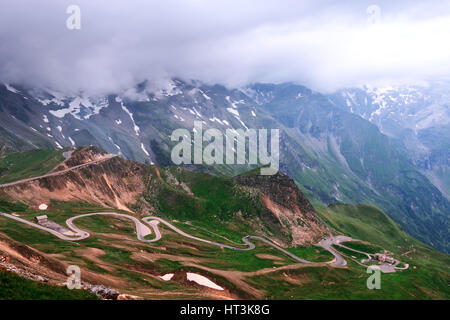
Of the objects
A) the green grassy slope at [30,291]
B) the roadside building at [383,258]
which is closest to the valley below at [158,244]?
the green grassy slope at [30,291]

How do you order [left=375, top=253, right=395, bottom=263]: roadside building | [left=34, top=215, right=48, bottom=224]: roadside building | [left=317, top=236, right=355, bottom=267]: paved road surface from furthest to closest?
[left=375, top=253, right=395, bottom=263]: roadside building
[left=317, top=236, right=355, bottom=267]: paved road surface
[left=34, top=215, right=48, bottom=224]: roadside building

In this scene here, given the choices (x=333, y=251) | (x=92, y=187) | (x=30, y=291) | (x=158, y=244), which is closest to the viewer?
(x=30, y=291)

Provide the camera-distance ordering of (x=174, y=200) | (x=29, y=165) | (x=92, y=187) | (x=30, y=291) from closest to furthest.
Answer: (x=30, y=291) < (x=92, y=187) < (x=29, y=165) < (x=174, y=200)

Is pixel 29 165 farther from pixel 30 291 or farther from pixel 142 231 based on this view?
pixel 30 291

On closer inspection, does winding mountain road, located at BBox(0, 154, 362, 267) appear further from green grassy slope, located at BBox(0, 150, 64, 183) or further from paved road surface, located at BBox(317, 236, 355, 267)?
green grassy slope, located at BBox(0, 150, 64, 183)

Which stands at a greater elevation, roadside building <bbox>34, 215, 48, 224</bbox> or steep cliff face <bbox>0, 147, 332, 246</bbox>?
steep cliff face <bbox>0, 147, 332, 246</bbox>

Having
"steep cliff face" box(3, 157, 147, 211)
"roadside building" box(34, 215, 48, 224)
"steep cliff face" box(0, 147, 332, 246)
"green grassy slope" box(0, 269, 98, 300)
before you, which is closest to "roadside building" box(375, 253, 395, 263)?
"steep cliff face" box(0, 147, 332, 246)

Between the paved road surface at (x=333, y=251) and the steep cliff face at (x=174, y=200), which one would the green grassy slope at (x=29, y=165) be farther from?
the paved road surface at (x=333, y=251)

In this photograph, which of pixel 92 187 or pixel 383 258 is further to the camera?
pixel 383 258

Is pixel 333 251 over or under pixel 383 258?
over

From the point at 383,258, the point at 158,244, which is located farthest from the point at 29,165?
the point at 383,258

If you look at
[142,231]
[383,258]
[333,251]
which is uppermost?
[142,231]
